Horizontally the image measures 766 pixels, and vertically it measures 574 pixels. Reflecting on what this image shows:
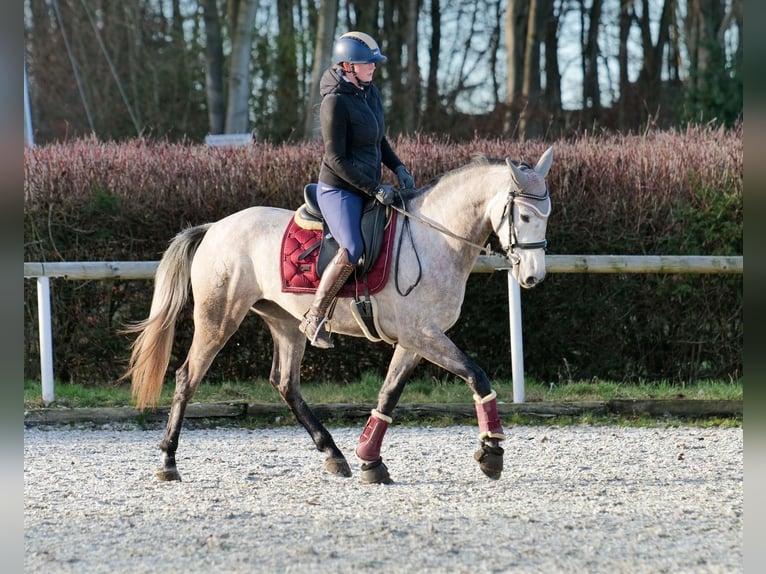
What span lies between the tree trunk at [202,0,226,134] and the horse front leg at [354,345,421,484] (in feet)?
51.6

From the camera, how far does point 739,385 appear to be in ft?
32.3

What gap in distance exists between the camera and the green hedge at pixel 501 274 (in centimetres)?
1000

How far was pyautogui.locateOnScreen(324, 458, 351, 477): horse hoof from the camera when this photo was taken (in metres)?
6.73

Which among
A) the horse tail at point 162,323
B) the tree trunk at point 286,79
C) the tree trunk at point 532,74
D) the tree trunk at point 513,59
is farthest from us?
the tree trunk at point 286,79

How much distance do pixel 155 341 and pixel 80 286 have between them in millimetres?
3150

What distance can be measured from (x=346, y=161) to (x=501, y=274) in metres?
3.93

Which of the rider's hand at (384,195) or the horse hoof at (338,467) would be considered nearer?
the rider's hand at (384,195)

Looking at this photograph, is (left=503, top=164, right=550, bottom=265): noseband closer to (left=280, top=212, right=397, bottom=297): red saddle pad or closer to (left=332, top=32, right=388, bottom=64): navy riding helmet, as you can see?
(left=280, top=212, right=397, bottom=297): red saddle pad

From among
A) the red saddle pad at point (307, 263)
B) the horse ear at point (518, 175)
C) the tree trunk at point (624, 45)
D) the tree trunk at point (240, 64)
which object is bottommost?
the red saddle pad at point (307, 263)

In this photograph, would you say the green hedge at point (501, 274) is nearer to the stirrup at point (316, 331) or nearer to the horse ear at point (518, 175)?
the stirrup at point (316, 331)

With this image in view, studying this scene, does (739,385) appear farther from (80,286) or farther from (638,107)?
(638,107)

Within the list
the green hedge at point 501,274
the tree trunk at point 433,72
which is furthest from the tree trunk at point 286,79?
the green hedge at point 501,274

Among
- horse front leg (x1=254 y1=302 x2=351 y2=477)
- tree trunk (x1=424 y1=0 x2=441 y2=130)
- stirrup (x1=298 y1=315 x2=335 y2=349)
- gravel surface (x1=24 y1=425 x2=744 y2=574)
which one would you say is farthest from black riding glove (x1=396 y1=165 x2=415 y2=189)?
tree trunk (x1=424 y1=0 x2=441 y2=130)

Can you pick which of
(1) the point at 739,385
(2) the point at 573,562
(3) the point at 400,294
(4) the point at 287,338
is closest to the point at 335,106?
(3) the point at 400,294
